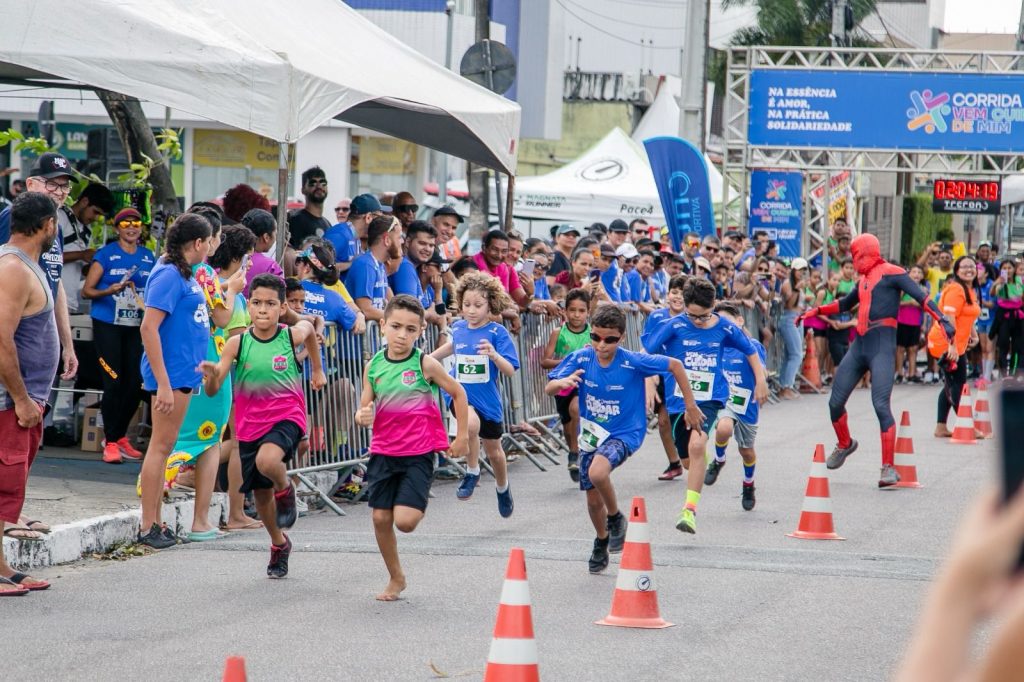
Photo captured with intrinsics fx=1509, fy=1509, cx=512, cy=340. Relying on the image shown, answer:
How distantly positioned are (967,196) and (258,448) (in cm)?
2442

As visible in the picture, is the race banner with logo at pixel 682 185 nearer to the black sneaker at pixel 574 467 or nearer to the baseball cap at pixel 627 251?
the baseball cap at pixel 627 251

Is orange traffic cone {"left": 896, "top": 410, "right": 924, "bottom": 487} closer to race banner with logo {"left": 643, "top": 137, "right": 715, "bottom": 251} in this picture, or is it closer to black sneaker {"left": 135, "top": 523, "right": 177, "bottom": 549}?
black sneaker {"left": 135, "top": 523, "right": 177, "bottom": 549}

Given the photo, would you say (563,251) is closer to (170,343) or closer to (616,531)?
(616,531)

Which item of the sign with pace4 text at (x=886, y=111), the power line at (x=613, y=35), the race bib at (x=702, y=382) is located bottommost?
the race bib at (x=702, y=382)

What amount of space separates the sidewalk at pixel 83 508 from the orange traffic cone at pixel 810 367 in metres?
12.8

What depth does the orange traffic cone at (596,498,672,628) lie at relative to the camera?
6949 millimetres

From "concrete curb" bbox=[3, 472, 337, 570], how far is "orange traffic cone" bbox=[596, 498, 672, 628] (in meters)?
3.13

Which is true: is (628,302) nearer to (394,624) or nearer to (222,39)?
(222,39)

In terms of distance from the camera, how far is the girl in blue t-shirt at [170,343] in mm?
8508

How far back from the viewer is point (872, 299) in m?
12.7

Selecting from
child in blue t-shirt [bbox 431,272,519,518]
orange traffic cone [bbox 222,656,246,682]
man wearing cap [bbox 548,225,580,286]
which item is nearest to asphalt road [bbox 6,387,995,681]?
child in blue t-shirt [bbox 431,272,519,518]

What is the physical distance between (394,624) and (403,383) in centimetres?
132

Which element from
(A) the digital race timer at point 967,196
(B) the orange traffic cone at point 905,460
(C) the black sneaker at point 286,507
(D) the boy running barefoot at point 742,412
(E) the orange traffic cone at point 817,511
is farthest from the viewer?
(A) the digital race timer at point 967,196

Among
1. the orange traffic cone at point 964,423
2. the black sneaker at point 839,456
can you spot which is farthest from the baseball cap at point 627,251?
the black sneaker at point 839,456
